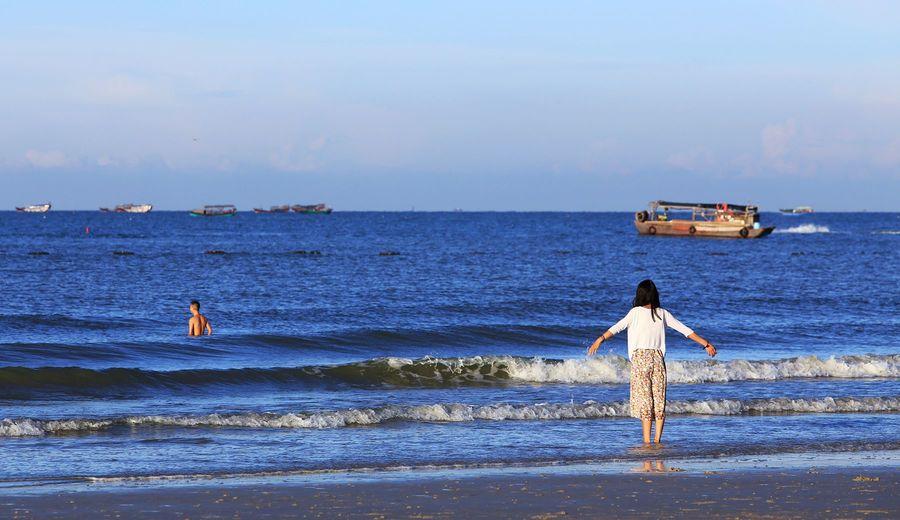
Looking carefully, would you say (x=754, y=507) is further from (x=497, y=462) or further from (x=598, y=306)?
(x=598, y=306)

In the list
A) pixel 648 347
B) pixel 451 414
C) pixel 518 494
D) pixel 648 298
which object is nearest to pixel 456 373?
pixel 451 414

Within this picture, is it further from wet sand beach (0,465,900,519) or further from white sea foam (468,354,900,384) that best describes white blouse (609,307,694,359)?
white sea foam (468,354,900,384)

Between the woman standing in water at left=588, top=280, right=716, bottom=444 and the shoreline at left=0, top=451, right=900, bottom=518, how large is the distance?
1.06 meters

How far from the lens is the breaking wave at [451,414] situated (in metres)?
14.2

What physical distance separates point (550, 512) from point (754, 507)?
1.69m

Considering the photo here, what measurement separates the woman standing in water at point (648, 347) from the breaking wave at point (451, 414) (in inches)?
113

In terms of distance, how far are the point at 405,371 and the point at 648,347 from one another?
9.03m

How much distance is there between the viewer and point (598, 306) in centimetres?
3700

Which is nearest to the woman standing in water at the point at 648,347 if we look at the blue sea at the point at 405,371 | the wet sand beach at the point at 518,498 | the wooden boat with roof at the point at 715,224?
the blue sea at the point at 405,371

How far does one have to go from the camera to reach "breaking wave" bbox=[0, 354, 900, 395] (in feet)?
63.5

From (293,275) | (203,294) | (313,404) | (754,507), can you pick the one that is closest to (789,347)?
(313,404)

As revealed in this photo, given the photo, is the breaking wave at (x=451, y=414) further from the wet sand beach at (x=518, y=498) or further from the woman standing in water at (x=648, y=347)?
the wet sand beach at (x=518, y=498)

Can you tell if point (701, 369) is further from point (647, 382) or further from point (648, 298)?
point (648, 298)

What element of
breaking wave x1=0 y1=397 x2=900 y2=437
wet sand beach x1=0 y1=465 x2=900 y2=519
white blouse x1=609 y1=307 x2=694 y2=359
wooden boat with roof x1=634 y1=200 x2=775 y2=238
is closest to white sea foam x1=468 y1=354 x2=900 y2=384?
breaking wave x1=0 y1=397 x2=900 y2=437
